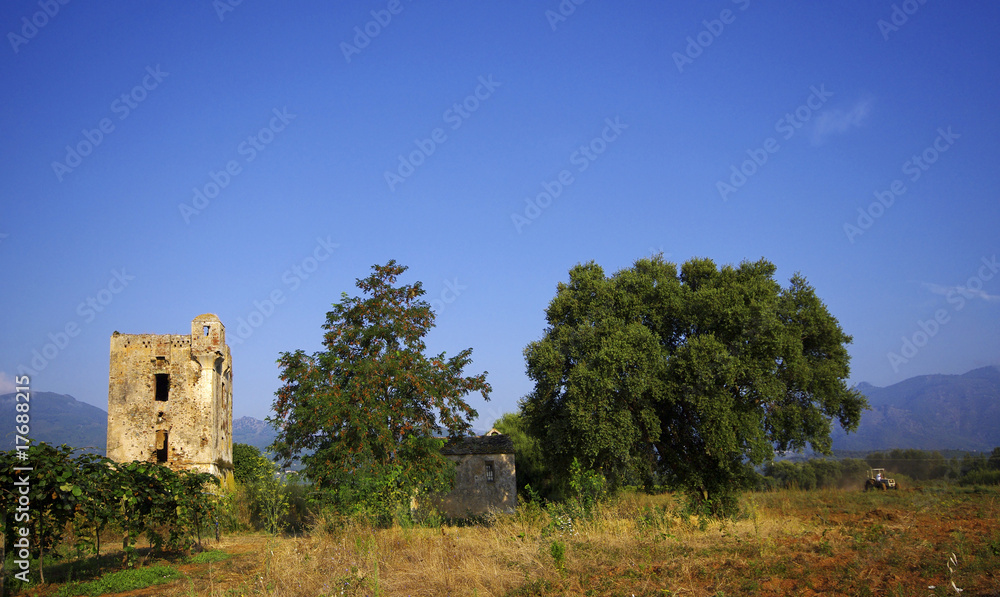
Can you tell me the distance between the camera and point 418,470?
69.8ft

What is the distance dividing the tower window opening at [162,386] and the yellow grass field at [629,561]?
1982 cm

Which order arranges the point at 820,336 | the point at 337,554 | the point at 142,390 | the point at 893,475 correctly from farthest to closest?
1. the point at 893,475
2. the point at 142,390
3. the point at 820,336
4. the point at 337,554

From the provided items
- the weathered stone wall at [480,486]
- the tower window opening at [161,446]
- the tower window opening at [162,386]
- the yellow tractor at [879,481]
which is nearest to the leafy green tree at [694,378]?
the yellow tractor at [879,481]

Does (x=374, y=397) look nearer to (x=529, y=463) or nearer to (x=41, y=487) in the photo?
(x=41, y=487)

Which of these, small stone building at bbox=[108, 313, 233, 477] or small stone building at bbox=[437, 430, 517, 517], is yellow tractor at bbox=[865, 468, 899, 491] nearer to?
small stone building at bbox=[437, 430, 517, 517]

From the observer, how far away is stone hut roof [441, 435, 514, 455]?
33906 mm

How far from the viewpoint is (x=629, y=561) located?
9008 mm

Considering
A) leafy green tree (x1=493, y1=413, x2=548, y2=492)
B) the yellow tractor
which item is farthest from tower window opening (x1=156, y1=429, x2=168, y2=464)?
the yellow tractor

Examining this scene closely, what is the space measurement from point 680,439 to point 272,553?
13824 millimetres

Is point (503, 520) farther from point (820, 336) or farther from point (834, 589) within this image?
point (820, 336)

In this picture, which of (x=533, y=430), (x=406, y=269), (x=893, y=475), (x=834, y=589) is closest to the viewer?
(x=834, y=589)

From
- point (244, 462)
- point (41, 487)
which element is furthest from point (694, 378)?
point (244, 462)

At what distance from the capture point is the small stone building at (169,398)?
28953mm

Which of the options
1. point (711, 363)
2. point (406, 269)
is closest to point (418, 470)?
point (406, 269)
